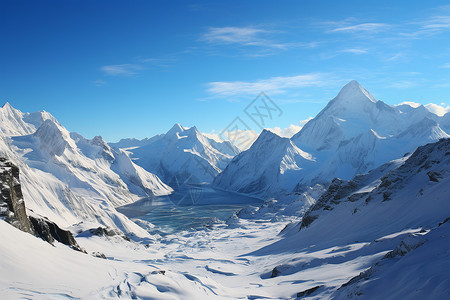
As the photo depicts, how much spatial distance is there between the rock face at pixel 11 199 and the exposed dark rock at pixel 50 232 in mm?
1181

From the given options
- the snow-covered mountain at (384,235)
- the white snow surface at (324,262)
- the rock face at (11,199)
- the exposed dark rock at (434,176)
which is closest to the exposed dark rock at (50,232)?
the rock face at (11,199)

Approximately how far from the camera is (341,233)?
40.1m

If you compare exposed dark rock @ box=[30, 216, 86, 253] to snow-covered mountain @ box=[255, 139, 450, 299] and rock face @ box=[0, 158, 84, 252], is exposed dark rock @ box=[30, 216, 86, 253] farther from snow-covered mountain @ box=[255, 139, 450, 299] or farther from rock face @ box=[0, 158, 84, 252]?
snow-covered mountain @ box=[255, 139, 450, 299]

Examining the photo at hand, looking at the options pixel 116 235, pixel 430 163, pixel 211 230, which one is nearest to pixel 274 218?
pixel 211 230

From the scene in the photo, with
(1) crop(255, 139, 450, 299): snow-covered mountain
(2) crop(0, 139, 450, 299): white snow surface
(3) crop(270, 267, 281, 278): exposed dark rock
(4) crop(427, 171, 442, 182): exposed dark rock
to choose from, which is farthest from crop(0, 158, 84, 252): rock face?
(4) crop(427, 171, 442, 182): exposed dark rock

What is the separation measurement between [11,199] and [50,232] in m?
7.01

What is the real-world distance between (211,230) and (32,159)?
137256 millimetres

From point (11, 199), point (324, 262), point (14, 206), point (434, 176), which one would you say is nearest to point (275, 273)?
point (324, 262)

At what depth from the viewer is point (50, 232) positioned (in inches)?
1064

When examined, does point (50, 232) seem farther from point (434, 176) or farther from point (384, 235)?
point (434, 176)

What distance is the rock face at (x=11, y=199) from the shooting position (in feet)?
66.7

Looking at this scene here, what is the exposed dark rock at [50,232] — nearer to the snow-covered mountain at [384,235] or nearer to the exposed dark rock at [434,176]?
the snow-covered mountain at [384,235]

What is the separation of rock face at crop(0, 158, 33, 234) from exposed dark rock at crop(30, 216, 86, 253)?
3.87 ft

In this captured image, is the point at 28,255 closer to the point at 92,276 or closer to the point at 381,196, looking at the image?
the point at 92,276
